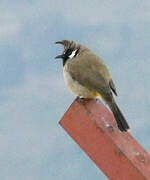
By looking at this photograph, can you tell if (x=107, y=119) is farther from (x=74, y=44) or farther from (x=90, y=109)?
(x=74, y=44)

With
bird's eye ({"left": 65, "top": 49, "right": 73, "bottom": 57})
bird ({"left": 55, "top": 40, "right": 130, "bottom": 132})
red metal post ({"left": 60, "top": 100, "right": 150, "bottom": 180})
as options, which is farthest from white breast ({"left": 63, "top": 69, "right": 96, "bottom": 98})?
red metal post ({"left": 60, "top": 100, "right": 150, "bottom": 180})

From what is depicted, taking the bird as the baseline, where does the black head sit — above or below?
above

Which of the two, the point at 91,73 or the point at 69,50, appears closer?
the point at 91,73

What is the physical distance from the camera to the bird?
399cm

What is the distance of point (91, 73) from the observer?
166 inches

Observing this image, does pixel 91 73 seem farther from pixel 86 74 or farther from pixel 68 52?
pixel 68 52

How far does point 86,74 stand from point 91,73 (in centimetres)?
5

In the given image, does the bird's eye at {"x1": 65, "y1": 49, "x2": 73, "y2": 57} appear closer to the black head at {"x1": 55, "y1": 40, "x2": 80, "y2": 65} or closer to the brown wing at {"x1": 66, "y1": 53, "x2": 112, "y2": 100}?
the black head at {"x1": 55, "y1": 40, "x2": 80, "y2": 65}

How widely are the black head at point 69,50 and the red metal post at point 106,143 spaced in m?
2.22

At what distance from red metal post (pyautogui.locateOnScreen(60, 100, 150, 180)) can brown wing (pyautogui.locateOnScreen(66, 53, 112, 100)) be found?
1695 mm

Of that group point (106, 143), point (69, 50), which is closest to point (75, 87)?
point (69, 50)

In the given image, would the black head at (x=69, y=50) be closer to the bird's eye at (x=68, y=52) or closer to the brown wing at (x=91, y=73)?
the bird's eye at (x=68, y=52)

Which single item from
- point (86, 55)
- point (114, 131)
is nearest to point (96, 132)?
point (114, 131)

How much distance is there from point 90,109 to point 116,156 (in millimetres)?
359
